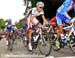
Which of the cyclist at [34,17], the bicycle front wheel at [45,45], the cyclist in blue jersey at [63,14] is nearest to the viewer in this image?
the bicycle front wheel at [45,45]

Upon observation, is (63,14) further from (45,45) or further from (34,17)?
(34,17)

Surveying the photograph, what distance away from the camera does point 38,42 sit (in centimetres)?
1464

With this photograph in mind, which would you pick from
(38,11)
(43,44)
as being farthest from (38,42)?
(38,11)

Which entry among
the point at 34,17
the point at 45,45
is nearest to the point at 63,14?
the point at 45,45

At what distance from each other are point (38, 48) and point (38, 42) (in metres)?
0.39

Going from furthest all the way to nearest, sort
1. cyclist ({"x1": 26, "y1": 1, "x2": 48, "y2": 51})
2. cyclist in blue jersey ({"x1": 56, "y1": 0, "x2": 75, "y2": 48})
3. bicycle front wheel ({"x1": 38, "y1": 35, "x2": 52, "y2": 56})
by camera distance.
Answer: cyclist ({"x1": 26, "y1": 1, "x2": 48, "y2": 51}) → cyclist in blue jersey ({"x1": 56, "y1": 0, "x2": 75, "y2": 48}) → bicycle front wheel ({"x1": 38, "y1": 35, "x2": 52, "y2": 56})

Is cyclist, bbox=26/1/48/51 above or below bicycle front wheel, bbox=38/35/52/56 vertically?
above

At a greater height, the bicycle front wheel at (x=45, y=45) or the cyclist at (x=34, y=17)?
the cyclist at (x=34, y=17)

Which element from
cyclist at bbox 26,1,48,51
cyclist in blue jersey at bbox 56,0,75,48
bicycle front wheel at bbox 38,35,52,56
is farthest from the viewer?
cyclist at bbox 26,1,48,51

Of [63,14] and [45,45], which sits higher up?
[63,14]

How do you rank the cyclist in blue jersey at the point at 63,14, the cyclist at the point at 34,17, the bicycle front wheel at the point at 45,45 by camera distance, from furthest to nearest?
the cyclist at the point at 34,17 < the cyclist in blue jersey at the point at 63,14 < the bicycle front wheel at the point at 45,45

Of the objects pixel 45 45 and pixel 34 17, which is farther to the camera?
pixel 34 17

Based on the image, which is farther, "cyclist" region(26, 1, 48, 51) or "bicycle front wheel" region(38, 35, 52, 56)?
"cyclist" region(26, 1, 48, 51)

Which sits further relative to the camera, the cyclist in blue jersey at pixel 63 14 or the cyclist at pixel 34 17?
the cyclist at pixel 34 17
